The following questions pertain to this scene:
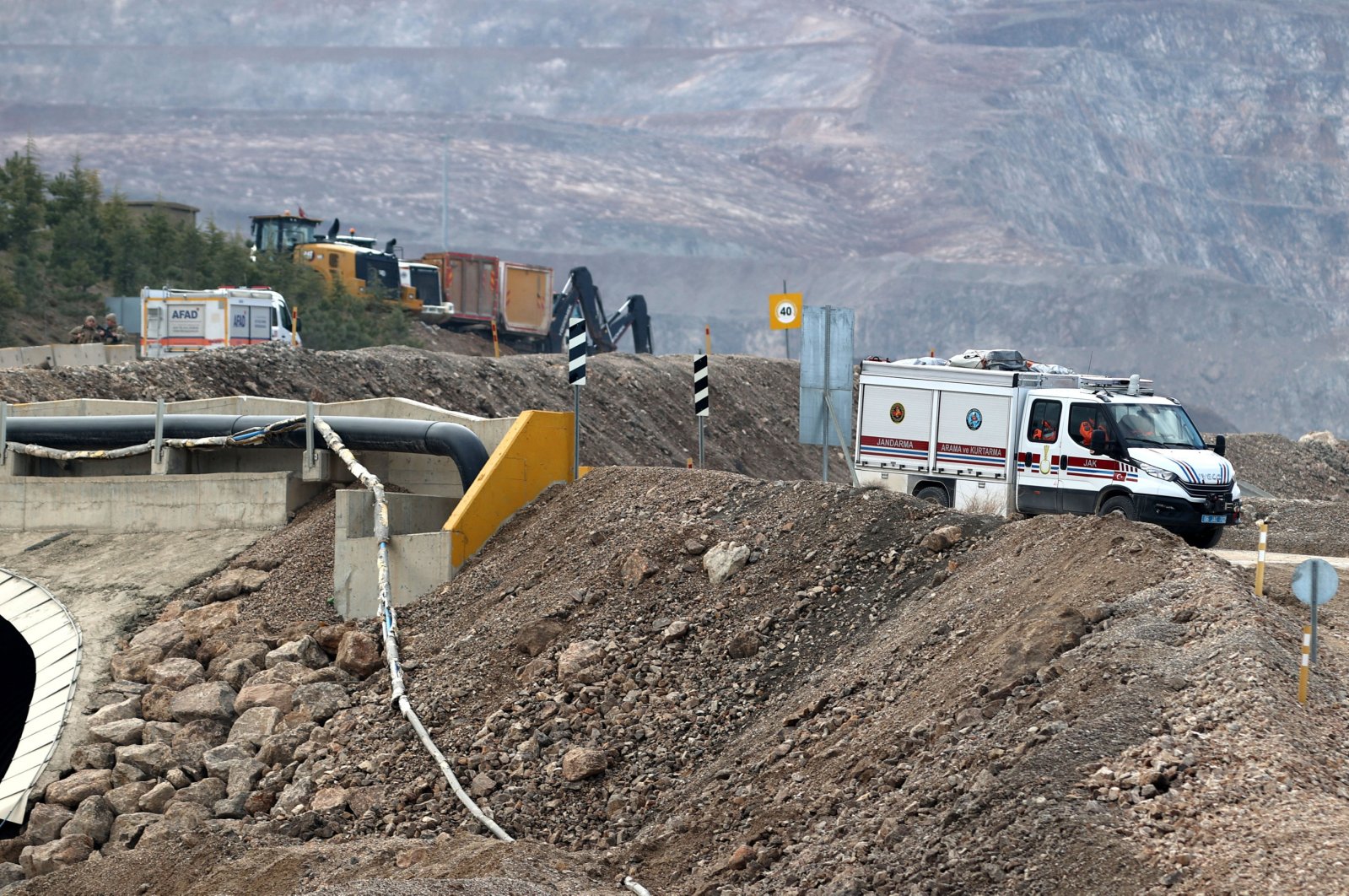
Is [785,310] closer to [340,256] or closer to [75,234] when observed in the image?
[340,256]

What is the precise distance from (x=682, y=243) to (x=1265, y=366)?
59.4 metres

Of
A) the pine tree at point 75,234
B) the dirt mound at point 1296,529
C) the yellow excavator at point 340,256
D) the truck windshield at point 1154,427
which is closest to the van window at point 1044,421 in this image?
the truck windshield at point 1154,427

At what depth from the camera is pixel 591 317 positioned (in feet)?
177

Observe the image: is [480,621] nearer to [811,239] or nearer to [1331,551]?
[1331,551]

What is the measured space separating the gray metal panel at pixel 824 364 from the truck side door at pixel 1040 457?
7.38ft

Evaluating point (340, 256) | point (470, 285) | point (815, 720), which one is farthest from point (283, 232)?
point (815, 720)

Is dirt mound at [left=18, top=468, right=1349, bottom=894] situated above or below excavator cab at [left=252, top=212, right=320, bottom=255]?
below

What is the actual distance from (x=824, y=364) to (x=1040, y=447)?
2843mm

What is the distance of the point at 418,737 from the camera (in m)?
14.1

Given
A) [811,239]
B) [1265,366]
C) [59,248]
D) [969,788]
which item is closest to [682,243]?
[811,239]

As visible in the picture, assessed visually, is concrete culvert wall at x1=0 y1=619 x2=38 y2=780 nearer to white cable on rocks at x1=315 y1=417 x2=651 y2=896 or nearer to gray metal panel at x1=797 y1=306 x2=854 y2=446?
white cable on rocks at x1=315 y1=417 x2=651 y2=896

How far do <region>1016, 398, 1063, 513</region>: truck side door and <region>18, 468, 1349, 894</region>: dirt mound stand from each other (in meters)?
4.77

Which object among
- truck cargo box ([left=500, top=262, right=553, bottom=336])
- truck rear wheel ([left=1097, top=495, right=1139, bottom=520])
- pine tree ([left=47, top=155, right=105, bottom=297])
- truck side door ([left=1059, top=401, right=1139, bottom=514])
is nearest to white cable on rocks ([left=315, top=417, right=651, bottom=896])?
truck side door ([left=1059, top=401, right=1139, bottom=514])

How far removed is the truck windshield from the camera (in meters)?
19.4
